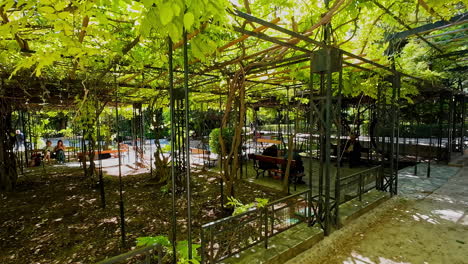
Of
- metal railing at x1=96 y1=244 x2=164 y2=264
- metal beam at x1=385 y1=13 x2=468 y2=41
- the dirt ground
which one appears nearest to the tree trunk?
the dirt ground

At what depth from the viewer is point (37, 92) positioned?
298 inches

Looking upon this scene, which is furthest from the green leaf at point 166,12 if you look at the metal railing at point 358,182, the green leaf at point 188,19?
the metal railing at point 358,182

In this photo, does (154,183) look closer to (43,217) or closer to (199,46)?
(43,217)

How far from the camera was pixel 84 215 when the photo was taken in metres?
5.98

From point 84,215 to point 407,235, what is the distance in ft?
25.1

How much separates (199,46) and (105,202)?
Answer: 21.7 feet

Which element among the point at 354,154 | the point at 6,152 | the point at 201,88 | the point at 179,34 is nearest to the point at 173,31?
the point at 179,34

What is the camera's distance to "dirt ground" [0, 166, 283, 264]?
4371 millimetres

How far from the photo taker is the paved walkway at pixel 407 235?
3830mm

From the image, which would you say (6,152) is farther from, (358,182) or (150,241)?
(358,182)

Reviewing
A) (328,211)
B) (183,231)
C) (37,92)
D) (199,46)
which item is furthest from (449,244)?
(37,92)

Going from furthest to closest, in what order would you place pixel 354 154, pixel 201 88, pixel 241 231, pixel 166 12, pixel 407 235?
pixel 354 154 → pixel 201 88 → pixel 407 235 → pixel 241 231 → pixel 166 12

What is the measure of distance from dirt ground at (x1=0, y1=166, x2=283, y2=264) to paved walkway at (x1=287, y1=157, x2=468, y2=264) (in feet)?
8.51

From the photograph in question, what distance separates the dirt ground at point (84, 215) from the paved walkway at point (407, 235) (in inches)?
102
